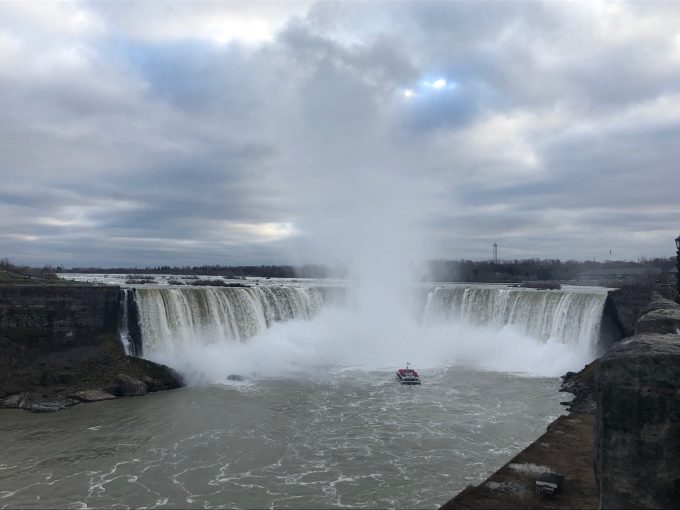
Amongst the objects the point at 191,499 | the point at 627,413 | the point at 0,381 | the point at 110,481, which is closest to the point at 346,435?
the point at 191,499

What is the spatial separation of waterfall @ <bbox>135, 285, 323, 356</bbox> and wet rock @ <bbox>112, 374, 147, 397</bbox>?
3.66m

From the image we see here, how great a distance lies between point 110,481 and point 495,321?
2440 centimetres

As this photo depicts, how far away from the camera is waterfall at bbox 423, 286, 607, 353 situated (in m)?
26.1

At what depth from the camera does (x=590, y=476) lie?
29.1 ft

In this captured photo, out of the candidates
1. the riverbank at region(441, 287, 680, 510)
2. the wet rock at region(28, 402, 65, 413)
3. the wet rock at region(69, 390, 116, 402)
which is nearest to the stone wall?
the wet rock at region(69, 390, 116, 402)

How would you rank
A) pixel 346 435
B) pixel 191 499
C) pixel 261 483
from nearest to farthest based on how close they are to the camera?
pixel 191 499 → pixel 261 483 → pixel 346 435

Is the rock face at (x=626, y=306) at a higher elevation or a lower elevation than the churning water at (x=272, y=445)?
higher

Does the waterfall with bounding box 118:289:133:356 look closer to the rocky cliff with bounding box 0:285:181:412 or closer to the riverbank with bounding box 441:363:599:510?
the rocky cliff with bounding box 0:285:181:412

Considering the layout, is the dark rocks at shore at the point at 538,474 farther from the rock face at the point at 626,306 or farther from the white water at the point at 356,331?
the rock face at the point at 626,306

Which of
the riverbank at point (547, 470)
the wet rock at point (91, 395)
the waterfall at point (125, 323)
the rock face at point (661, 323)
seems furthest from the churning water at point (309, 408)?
the rock face at point (661, 323)

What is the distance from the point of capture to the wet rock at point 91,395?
1906 cm

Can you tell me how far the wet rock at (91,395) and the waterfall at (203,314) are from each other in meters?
4.20

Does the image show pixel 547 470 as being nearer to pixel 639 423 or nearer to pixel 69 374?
pixel 639 423

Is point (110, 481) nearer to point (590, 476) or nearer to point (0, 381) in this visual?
point (590, 476)
